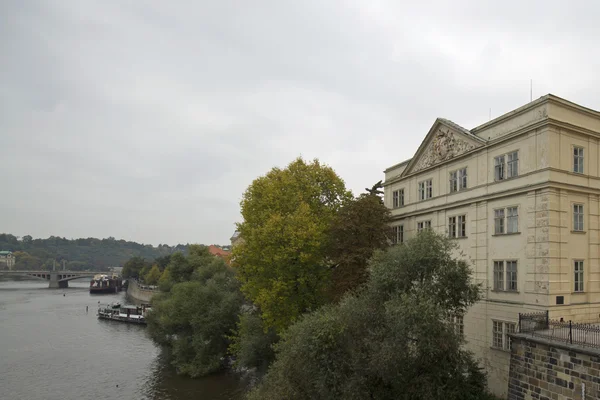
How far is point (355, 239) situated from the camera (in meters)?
27.8

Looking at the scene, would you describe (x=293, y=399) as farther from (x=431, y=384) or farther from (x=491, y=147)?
(x=491, y=147)

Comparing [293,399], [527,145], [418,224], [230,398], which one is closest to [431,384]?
[293,399]

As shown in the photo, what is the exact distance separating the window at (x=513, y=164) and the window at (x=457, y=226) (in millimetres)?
4005

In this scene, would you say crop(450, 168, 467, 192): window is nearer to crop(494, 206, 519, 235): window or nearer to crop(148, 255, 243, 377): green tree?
crop(494, 206, 519, 235): window

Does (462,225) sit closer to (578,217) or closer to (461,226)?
(461,226)

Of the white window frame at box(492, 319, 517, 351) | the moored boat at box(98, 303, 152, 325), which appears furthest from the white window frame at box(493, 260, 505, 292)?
the moored boat at box(98, 303, 152, 325)

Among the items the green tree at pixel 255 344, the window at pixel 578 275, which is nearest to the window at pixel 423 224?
the window at pixel 578 275

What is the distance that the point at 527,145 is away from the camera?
70.5 feet

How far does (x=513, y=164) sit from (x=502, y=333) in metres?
8.72

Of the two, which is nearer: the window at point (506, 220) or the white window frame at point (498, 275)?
the window at point (506, 220)

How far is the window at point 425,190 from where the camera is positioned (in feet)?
96.0

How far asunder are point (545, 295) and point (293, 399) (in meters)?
12.7

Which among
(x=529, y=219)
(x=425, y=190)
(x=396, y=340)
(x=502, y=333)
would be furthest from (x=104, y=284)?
(x=529, y=219)

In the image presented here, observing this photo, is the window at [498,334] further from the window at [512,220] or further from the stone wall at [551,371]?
the window at [512,220]
